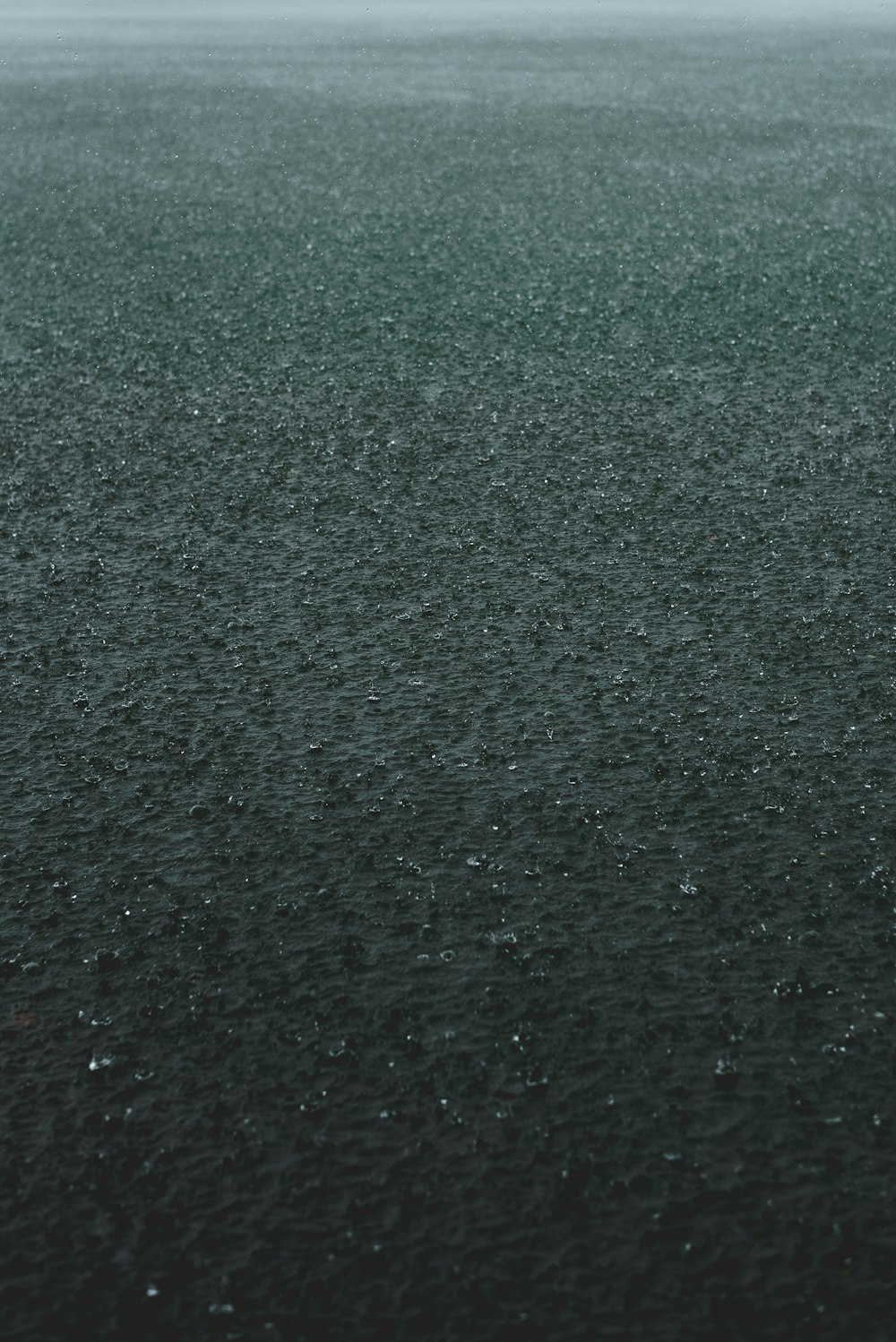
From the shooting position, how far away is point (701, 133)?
32.2 ft

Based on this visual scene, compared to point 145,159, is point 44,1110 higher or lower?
lower

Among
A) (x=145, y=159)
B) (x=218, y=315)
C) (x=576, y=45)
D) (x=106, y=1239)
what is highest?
(x=576, y=45)

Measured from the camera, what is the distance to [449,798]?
2.86m

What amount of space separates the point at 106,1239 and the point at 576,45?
15622mm

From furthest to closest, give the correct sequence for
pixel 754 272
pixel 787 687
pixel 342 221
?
pixel 342 221 < pixel 754 272 < pixel 787 687

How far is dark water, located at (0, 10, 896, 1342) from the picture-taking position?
6.28 feet

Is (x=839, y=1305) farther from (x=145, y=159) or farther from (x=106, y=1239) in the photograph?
(x=145, y=159)

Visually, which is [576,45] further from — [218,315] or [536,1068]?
[536,1068]

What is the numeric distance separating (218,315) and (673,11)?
16942mm

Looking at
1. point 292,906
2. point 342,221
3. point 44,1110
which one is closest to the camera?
point 44,1110

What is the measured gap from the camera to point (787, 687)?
3.24 metres

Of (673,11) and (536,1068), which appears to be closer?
(536,1068)

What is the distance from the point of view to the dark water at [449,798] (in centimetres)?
191

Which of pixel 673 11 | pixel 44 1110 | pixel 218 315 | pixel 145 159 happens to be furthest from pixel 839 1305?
pixel 673 11
